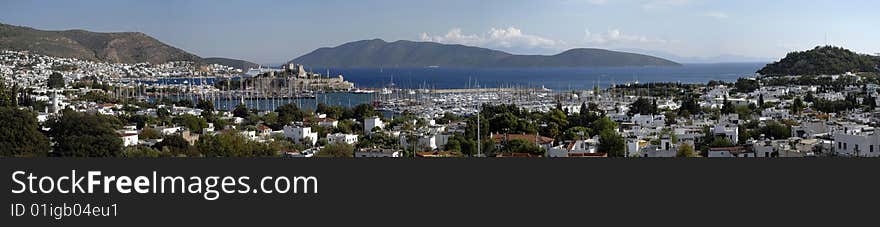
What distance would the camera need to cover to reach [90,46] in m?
40.2

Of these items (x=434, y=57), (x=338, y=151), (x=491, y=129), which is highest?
(x=434, y=57)

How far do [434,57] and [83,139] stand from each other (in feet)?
100

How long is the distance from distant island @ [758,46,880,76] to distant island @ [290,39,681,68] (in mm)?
11605

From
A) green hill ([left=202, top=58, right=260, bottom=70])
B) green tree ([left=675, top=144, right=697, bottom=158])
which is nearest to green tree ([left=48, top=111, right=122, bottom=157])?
green tree ([left=675, top=144, right=697, bottom=158])

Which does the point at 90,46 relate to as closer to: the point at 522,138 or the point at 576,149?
the point at 522,138

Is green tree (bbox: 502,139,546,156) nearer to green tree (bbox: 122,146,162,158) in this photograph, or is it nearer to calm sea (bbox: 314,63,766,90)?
green tree (bbox: 122,146,162,158)

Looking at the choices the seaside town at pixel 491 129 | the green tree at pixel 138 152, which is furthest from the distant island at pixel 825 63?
the green tree at pixel 138 152

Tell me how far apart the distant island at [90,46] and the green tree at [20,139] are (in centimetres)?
2772

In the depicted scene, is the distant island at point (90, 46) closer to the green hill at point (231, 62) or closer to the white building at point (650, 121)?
the green hill at point (231, 62)

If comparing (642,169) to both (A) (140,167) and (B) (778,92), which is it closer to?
(A) (140,167)

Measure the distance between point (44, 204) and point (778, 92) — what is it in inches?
817

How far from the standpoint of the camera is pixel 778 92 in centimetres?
2222

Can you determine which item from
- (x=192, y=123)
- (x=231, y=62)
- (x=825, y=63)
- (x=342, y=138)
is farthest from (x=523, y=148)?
(x=231, y=62)

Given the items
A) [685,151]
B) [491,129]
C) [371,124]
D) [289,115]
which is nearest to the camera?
[685,151]
